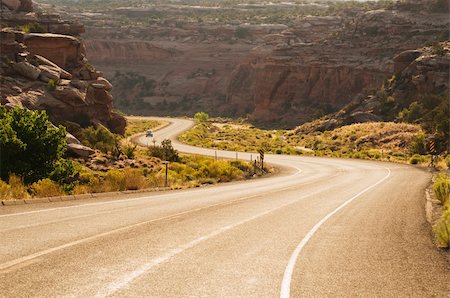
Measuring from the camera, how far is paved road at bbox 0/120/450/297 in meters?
7.65

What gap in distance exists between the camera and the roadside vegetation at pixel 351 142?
197 ft

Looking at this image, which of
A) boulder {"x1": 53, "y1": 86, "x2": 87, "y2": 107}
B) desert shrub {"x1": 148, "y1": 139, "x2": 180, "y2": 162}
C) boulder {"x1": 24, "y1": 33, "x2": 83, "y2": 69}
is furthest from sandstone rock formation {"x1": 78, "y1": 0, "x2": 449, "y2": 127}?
boulder {"x1": 53, "y1": 86, "x2": 87, "y2": 107}

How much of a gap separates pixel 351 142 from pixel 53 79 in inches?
1566

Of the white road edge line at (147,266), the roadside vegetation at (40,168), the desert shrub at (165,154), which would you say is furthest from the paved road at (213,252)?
the desert shrub at (165,154)

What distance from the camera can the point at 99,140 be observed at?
4556 cm

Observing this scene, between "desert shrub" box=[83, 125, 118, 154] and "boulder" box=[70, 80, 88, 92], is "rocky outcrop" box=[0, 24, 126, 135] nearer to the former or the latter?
"boulder" box=[70, 80, 88, 92]

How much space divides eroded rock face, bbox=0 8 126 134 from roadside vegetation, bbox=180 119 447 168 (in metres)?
21.8

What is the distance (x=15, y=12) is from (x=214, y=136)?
4199cm

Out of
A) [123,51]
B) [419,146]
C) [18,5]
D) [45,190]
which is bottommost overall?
[45,190]

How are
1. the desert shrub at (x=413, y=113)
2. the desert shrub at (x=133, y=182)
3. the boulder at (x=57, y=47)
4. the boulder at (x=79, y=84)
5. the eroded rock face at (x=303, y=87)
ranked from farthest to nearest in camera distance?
1. the eroded rock face at (x=303, y=87)
2. the desert shrub at (x=413, y=113)
3. the boulder at (x=57, y=47)
4. the boulder at (x=79, y=84)
5. the desert shrub at (x=133, y=182)

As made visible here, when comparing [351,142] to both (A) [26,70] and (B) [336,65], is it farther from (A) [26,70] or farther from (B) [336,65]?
(B) [336,65]

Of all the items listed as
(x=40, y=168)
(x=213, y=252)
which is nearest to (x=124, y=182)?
(x=40, y=168)

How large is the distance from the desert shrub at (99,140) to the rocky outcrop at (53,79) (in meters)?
1.79

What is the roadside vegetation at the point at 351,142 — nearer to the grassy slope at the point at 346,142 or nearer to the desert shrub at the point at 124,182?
the grassy slope at the point at 346,142
